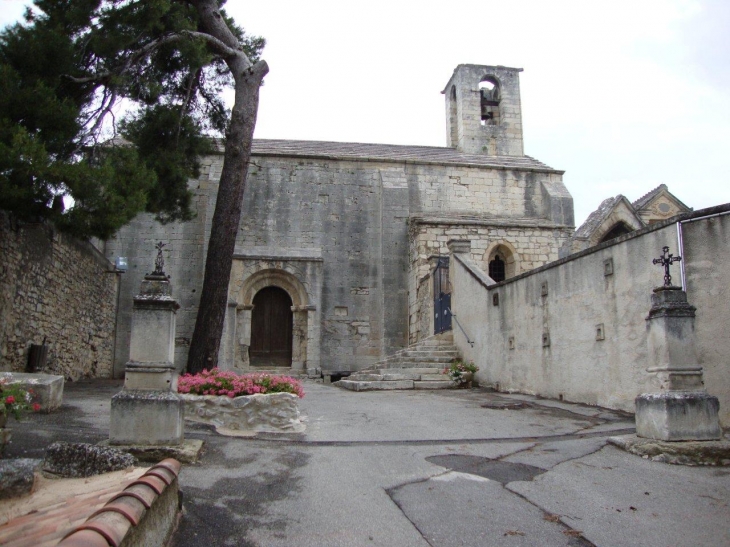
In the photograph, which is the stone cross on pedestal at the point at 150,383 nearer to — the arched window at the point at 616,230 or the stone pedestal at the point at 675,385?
the stone pedestal at the point at 675,385

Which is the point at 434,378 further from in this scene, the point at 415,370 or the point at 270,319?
the point at 270,319

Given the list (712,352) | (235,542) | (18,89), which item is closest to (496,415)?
(712,352)

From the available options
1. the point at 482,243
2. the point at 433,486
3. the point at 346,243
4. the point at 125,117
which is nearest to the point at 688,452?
the point at 433,486

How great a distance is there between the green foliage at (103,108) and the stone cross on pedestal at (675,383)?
7.37 meters

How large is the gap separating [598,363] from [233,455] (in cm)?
581

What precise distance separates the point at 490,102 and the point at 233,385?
17.7m

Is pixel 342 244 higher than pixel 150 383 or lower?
higher

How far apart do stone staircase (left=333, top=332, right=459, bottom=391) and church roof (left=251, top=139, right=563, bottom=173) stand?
7.26 m

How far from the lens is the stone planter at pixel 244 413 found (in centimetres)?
678

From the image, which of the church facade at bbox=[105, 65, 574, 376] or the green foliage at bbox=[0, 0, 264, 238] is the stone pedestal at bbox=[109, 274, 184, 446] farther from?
the church facade at bbox=[105, 65, 574, 376]

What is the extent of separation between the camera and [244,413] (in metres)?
6.80

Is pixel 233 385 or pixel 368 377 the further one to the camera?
pixel 368 377

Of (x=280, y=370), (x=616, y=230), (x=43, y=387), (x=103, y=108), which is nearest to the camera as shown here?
(x=43, y=387)

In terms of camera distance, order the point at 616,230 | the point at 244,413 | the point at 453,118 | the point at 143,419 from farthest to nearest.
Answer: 1. the point at 453,118
2. the point at 616,230
3. the point at 244,413
4. the point at 143,419
